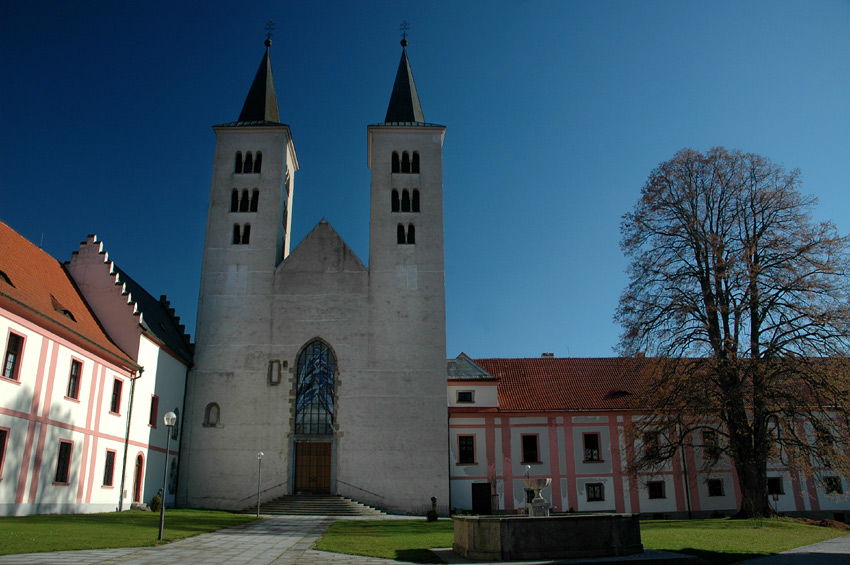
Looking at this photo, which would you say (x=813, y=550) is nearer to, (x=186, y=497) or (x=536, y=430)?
(x=536, y=430)

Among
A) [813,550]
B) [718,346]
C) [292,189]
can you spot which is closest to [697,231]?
[718,346]

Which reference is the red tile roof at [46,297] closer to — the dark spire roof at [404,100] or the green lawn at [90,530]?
the green lawn at [90,530]

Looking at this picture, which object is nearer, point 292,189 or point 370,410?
point 370,410

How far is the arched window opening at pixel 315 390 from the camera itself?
33.2 m

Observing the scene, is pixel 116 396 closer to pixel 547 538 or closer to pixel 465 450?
pixel 465 450

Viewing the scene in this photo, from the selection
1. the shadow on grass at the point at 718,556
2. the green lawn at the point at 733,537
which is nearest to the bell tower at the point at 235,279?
the green lawn at the point at 733,537

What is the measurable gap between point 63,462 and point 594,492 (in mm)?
26061

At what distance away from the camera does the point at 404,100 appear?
40781 mm

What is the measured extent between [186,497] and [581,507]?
2058cm

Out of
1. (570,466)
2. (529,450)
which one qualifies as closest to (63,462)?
(529,450)

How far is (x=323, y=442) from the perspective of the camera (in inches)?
1296

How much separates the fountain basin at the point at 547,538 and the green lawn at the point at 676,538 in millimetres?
1176

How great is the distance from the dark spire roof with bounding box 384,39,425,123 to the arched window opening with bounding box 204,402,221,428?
766 inches

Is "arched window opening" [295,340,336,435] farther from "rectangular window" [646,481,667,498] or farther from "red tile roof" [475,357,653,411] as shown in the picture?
"rectangular window" [646,481,667,498]
